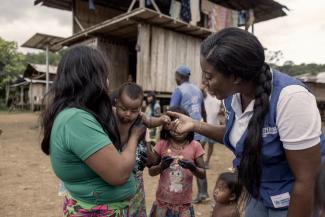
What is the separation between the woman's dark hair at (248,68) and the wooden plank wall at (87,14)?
10.7 m

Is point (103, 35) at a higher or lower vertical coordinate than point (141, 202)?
higher

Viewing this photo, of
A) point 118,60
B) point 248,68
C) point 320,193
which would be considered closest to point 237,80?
point 248,68

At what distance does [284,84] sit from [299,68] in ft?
107

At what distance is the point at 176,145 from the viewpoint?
281cm

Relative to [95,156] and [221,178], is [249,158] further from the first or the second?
[221,178]

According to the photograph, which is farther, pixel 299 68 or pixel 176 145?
pixel 299 68

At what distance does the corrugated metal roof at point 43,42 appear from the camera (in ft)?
38.5

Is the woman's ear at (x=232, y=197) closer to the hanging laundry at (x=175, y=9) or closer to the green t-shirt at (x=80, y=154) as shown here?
the green t-shirt at (x=80, y=154)

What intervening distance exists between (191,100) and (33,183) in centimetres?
302

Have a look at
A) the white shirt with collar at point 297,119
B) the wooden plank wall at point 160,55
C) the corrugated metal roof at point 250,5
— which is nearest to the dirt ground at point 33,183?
the white shirt with collar at point 297,119

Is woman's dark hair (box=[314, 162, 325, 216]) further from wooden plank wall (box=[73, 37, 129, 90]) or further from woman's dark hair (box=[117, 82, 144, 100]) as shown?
wooden plank wall (box=[73, 37, 129, 90])

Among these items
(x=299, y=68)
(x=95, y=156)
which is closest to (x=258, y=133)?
(x=95, y=156)

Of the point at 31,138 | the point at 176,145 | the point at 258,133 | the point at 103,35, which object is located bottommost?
the point at 31,138

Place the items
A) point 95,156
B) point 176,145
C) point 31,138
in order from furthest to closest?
1. point 31,138
2. point 176,145
3. point 95,156
